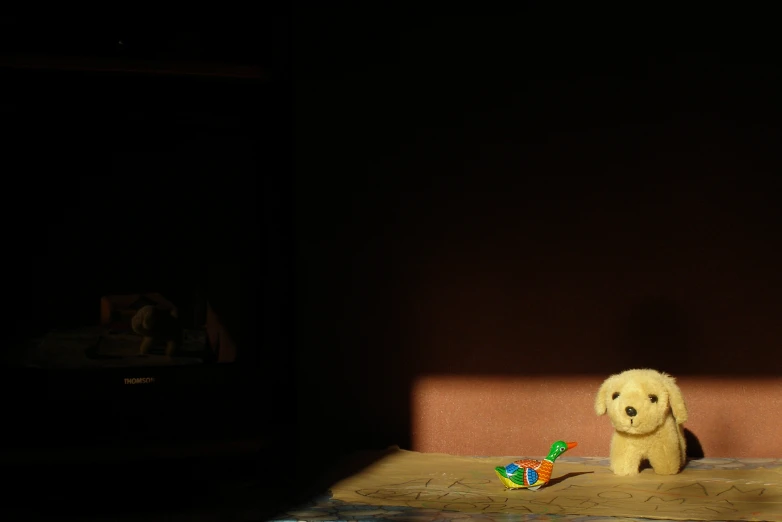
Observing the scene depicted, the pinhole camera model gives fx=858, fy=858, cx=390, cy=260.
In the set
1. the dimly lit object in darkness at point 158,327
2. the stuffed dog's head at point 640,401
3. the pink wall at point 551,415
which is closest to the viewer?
the dimly lit object in darkness at point 158,327

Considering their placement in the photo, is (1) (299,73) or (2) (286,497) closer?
(2) (286,497)

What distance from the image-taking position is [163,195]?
228 centimetres

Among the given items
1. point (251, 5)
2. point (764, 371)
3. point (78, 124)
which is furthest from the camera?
point (764, 371)

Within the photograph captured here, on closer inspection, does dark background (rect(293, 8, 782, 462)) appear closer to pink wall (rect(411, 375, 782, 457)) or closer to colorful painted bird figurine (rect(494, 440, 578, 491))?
pink wall (rect(411, 375, 782, 457))

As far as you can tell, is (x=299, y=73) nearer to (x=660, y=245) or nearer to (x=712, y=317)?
(x=660, y=245)

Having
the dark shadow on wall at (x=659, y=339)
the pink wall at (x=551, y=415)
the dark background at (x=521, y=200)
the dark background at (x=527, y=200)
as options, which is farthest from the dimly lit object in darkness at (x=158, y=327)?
the dark shadow on wall at (x=659, y=339)

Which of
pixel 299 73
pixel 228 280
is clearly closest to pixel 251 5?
pixel 299 73

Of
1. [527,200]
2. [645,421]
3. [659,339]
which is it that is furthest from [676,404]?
[527,200]

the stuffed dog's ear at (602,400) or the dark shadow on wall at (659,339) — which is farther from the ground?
the dark shadow on wall at (659,339)

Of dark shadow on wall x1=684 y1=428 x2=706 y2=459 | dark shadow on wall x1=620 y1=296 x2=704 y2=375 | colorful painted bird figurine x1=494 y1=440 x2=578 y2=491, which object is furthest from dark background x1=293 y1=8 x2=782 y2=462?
colorful painted bird figurine x1=494 y1=440 x2=578 y2=491

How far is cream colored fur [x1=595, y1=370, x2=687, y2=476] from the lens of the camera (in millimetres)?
2391

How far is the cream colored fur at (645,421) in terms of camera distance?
2.39 meters

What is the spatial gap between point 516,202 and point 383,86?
584 millimetres

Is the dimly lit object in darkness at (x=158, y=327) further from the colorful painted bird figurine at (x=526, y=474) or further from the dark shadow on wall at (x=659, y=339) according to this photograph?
the dark shadow on wall at (x=659, y=339)
